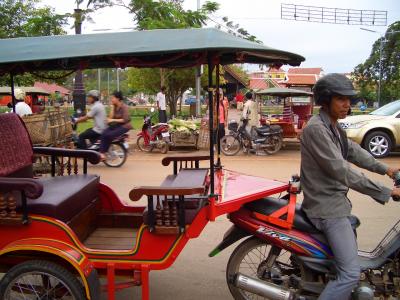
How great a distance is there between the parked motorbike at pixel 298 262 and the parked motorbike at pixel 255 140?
8.01m

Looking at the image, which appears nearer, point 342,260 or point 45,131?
point 342,260

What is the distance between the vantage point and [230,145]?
11.1 m

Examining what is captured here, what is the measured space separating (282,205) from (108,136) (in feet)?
21.5

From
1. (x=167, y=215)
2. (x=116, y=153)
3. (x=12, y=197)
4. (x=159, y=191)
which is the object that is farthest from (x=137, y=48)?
(x=116, y=153)

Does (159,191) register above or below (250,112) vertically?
below

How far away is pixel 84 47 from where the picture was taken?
116 inches

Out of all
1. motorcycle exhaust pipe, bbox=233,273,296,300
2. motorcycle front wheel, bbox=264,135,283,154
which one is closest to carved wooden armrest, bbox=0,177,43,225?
motorcycle exhaust pipe, bbox=233,273,296,300

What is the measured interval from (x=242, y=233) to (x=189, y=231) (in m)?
0.43

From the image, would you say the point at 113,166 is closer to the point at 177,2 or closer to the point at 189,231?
the point at 189,231

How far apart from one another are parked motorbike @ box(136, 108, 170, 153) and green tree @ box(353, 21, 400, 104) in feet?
108

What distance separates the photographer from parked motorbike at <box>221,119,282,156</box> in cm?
1108

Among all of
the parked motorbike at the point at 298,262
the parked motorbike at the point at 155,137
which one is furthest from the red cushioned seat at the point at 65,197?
the parked motorbike at the point at 155,137

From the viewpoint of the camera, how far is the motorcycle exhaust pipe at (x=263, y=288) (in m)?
2.86

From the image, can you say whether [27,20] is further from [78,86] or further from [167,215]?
[167,215]
